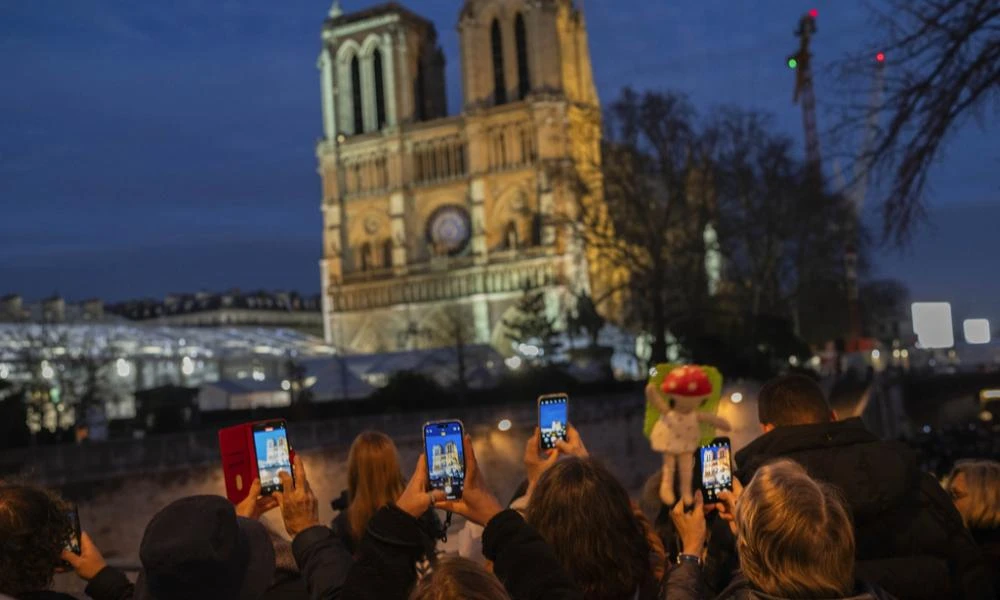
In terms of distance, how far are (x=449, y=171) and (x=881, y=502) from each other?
64514mm

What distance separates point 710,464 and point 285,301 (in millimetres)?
136827

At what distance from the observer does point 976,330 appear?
436 ft

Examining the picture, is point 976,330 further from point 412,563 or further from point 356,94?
point 412,563

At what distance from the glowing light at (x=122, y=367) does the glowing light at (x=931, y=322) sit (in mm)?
76146

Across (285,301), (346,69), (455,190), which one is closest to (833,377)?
(455,190)

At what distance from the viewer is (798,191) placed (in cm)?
4216

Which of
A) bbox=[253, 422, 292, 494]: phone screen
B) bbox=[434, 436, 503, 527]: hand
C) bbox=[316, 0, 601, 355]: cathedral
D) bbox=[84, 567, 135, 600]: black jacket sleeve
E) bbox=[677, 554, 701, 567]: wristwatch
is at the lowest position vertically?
bbox=[677, 554, 701, 567]: wristwatch

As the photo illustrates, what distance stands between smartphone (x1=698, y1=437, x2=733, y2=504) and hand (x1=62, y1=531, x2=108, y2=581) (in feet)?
7.09

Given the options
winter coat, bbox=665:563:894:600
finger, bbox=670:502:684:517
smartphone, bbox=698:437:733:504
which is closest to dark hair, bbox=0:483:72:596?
winter coat, bbox=665:563:894:600

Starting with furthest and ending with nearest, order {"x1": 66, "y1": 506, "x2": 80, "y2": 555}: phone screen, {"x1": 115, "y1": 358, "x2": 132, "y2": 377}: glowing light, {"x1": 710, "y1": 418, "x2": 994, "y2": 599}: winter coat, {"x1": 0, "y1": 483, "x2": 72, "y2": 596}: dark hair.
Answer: {"x1": 115, "y1": 358, "x2": 132, "y2": 377}: glowing light, {"x1": 710, "y1": 418, "x2": 994, "y2": 599}: winter coat, {"x1": 66, "y1": 506, "x2": 80, "y2": 555}: phone screen, {"x1": 0, "y1": 483, "x2": 72, "y2": 596}: dark hair

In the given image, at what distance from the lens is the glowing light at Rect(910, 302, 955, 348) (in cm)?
10806

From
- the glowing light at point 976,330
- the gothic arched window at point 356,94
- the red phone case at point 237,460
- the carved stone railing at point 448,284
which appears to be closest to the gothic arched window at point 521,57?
the carved stone railing at point 448,284

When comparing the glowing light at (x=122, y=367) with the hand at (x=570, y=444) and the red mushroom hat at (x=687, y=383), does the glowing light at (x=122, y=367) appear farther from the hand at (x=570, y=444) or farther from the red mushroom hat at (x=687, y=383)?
the hand at (x=570, y=444)

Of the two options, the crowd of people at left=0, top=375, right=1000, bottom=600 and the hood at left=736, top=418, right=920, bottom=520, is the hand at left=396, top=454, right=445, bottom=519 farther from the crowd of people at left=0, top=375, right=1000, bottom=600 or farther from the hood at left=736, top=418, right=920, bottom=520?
the hood at left=736, top=418, right=920, bottom=520
